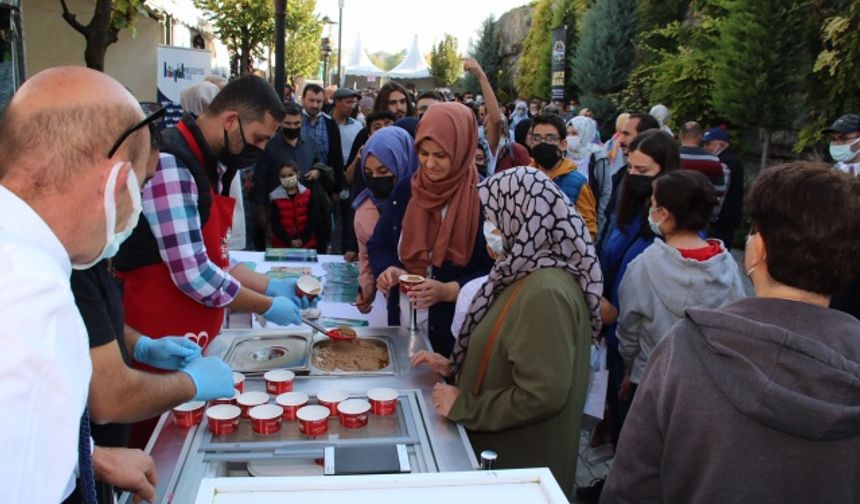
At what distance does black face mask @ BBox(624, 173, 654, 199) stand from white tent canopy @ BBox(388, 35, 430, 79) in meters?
26.4

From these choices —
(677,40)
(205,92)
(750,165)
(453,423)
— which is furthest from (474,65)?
(677,40)

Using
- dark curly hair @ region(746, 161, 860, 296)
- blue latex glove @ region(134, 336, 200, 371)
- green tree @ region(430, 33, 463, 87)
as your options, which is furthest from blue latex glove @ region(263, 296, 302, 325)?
green tree @ region(430, 33, 463, 87)

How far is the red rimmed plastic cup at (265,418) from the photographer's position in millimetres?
1680

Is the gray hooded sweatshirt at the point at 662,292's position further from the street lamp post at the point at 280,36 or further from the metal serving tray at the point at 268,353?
the street lamp post at the point at 280,36

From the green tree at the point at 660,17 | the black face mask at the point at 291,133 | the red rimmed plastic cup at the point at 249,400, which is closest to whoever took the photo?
the red rimmed plastic cup at the point at 249,400

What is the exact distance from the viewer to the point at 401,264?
9.46 feet

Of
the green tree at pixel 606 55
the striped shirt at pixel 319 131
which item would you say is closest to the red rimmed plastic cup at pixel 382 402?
the striped shirt at pixel 319 131

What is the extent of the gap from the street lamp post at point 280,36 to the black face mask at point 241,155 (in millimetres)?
2624

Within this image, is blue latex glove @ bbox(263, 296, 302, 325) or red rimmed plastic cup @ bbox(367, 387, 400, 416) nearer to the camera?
red rimmed plastic cup @ bbox(367, 387, 400, 416)

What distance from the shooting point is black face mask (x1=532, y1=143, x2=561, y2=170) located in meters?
4.33

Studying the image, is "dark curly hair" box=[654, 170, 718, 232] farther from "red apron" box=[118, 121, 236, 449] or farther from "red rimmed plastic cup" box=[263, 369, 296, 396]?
"red apron" box=[118, 121, 236, 449]

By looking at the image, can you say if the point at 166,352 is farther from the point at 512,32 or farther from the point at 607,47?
the point at 512,32

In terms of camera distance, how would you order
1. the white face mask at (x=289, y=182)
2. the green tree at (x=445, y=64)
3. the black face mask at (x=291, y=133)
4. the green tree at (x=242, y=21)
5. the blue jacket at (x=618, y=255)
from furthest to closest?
the green tree at (x=445, y=64) < the green tree at (x=242, y=21) < the black face mask at (x=291, y=133) < the white face mask at (x=289, y=182) < the blue jacket at (x=618, y=255)

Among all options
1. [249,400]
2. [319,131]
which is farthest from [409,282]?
[319,131]
